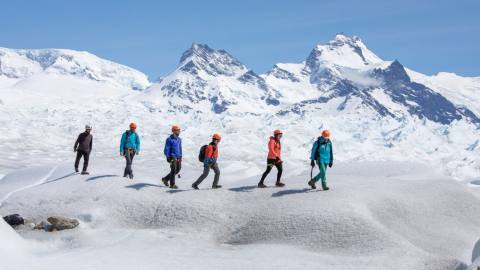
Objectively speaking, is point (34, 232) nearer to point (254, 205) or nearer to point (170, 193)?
point (170, 193)

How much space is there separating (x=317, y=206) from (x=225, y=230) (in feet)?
11.9

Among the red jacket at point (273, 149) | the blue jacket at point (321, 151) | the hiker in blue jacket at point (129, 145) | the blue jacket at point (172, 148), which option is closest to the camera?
the blue jacket at point (321, 151)

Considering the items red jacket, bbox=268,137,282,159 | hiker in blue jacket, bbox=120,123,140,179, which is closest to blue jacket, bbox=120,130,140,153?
hiker in blue jacket, bbox=120,123,140,179

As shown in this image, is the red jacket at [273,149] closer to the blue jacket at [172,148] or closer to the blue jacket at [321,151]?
the blue jacket at [321,151]

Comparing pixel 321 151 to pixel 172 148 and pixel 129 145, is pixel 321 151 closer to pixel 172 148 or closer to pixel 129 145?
pixel 172 148

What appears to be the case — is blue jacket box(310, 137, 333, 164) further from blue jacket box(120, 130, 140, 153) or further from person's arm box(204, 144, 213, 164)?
blue jacket box(120, 130, 140, 153)

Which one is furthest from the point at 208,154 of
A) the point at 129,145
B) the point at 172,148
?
the point at 129,145

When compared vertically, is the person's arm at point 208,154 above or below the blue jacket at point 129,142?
below

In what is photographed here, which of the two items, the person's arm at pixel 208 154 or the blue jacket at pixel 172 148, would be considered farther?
the blue jacket at pixel 172 148

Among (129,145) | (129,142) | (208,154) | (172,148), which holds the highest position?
(129,142)

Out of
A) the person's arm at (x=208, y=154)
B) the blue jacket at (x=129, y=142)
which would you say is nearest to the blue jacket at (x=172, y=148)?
the person's arm at (x=208, y=154)

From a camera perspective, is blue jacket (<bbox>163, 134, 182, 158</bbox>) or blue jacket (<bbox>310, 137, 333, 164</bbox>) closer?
blue jacket (<bbox>310, 137, 333, 164</bbox>)

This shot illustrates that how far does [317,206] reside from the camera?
2145 cm

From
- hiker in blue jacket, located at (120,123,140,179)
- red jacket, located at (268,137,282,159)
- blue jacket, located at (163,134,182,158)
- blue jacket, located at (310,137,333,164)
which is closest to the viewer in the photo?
blue jacket, located at (310,137,333,164)
